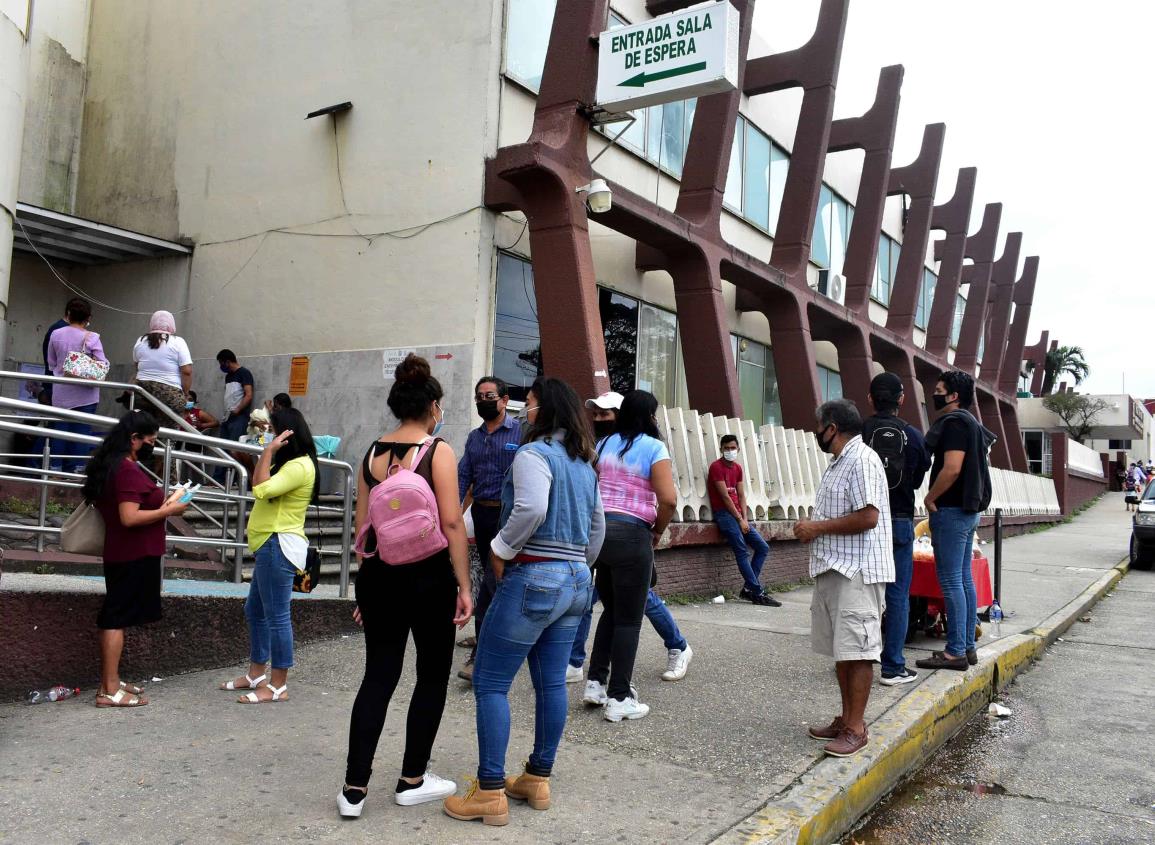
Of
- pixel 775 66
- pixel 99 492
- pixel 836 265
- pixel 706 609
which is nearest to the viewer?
pixel 99 492

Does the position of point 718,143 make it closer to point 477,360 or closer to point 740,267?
point 740,267

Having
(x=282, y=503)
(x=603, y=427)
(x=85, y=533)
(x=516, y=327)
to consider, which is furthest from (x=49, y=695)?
(x=516, y=327)

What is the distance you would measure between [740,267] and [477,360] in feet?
17.0

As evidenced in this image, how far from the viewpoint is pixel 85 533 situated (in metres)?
4.97

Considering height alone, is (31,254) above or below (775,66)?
below

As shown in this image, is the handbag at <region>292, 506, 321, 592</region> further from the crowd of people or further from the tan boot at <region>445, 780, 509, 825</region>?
the tan boot at <region>445, 780, 509, 825</region>

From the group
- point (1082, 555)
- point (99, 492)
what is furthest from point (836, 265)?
point (99, 492)

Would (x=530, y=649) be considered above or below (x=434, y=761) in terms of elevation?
above

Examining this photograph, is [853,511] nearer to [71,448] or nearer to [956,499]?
[956,499]

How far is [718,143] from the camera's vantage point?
1260cm

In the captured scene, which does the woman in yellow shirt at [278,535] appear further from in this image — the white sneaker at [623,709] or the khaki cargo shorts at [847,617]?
the khaki cargo shorts at [847,617]

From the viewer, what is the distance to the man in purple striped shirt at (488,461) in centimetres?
582

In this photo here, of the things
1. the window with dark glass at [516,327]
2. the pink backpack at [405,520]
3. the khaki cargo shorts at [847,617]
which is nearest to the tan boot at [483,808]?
the pink backpack at [405,520]

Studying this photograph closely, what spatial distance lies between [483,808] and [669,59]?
822cm
